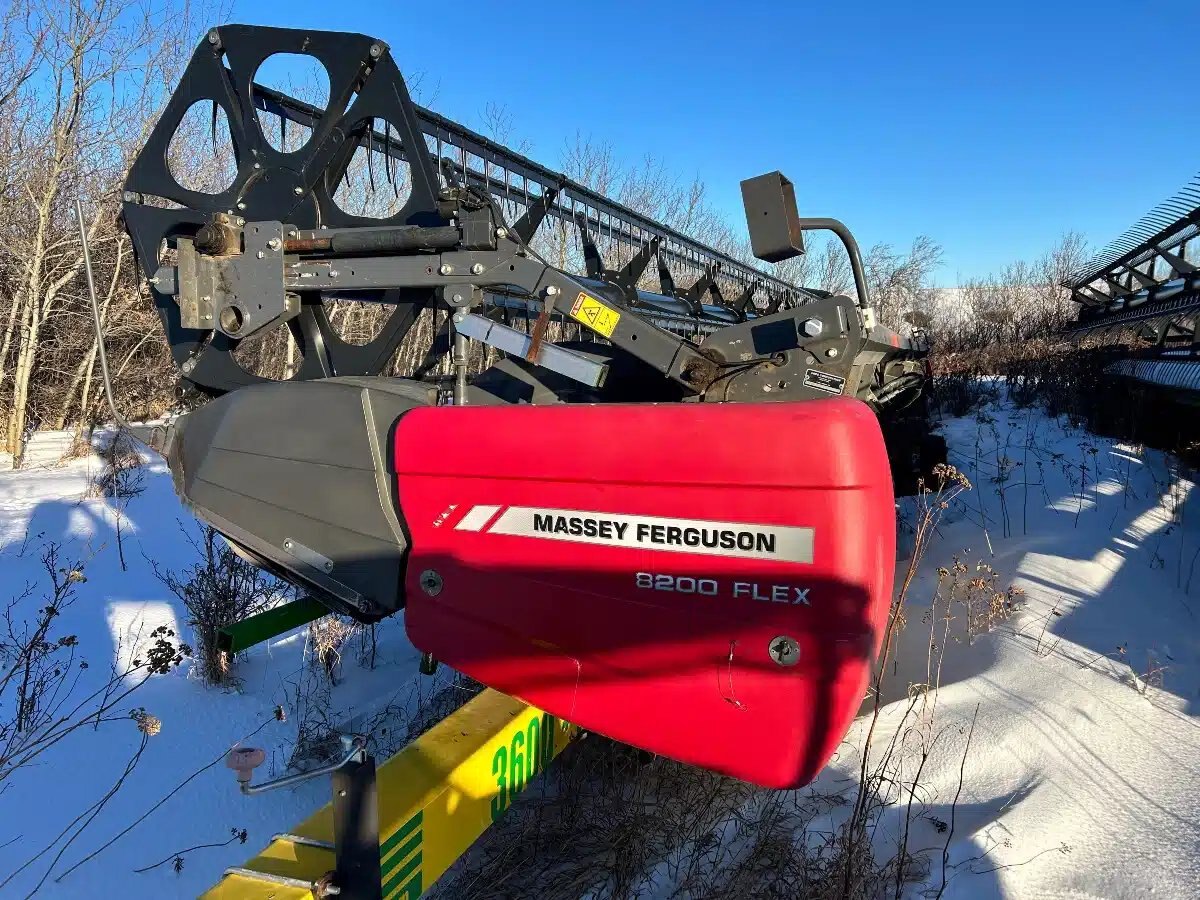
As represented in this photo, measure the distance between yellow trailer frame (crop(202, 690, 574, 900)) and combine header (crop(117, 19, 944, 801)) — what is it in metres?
0.19

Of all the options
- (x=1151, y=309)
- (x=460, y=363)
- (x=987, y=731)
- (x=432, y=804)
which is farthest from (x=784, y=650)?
(x=1151, y=309)

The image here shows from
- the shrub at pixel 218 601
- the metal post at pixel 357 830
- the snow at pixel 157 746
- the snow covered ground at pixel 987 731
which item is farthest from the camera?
the shrub at pixel 218 601

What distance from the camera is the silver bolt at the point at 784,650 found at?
1.72 m

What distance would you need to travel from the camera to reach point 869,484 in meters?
1.68

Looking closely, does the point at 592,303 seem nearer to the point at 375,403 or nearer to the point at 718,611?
the point at 375,403

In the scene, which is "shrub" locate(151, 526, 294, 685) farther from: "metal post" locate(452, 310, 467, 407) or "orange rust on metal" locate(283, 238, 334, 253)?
"metal post" locate(452, 310, 467, 407)

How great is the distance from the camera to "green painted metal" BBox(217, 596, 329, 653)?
229cm

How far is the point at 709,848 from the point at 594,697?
916mm

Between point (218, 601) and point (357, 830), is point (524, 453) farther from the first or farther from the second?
point (218, 601)

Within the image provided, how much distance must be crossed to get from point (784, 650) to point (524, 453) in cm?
81

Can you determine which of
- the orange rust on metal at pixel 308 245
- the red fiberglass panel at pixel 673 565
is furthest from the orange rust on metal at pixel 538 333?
the orange rust on metal at pixel 308 245

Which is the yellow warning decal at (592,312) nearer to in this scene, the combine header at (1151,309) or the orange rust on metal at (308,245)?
the orange rust on metal at (308,245)

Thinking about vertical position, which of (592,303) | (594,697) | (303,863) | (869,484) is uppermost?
(592,303)

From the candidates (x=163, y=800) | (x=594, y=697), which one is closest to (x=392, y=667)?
(x=163, y=800)
